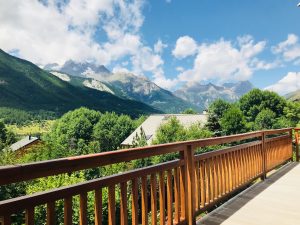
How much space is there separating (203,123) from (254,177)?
48.5 meters

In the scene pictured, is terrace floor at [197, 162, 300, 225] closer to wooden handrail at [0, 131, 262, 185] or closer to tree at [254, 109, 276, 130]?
wooden handrail at [0, 131, 262, 185]

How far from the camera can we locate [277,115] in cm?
6100

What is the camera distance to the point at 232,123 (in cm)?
5109

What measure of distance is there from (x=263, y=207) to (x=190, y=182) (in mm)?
1838

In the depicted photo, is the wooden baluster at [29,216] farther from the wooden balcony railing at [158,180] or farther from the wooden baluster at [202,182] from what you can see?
the wooden baluster at [202,182]

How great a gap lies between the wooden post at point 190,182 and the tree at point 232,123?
48429mm

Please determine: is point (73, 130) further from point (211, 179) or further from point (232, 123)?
point (211, 179)

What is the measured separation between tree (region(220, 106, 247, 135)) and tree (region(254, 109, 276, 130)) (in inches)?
202

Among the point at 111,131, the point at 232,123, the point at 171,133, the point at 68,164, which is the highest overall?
the point at 68,164

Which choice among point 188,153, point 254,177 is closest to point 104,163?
point 188,153

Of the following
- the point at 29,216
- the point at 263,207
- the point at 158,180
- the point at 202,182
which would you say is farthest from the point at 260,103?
the point at 29,216

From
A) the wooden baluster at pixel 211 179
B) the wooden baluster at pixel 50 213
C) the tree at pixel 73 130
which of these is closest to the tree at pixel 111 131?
the tree at pixel 73 130

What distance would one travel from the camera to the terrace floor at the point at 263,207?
4.47 m

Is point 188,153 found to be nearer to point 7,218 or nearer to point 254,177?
point 7,218
